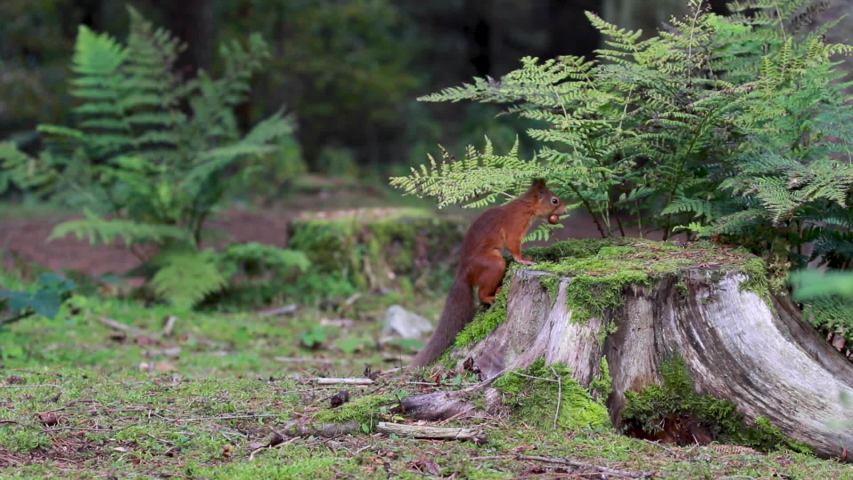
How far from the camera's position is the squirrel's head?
163 inches

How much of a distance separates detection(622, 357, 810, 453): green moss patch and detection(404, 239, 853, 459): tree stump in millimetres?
27

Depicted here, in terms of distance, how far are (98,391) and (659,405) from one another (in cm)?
237

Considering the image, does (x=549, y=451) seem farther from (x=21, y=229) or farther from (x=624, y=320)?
(x=21, y=229)

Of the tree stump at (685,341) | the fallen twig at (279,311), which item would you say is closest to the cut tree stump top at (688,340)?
the tree stump at (685,341)

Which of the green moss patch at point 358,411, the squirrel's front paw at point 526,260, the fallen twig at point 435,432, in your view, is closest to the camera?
the fallen twig at point 435,432

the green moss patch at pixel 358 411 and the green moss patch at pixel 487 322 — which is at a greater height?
Result: the green moss patch at pixel 487 322

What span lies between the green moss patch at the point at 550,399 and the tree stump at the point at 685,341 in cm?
5

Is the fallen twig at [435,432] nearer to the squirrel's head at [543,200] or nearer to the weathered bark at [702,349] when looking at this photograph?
the weathered bark at [702,349]

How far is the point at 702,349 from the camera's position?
325 cm

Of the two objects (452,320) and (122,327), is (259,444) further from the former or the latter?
(122,327)

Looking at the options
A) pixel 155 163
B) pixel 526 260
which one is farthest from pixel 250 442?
pixel 155 163

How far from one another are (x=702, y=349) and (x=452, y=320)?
3.67ft

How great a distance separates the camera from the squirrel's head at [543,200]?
4.14 metres

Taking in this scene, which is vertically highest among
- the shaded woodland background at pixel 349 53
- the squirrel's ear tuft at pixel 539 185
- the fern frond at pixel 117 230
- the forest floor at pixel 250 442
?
the shaded woodland background at pixel 349 53
